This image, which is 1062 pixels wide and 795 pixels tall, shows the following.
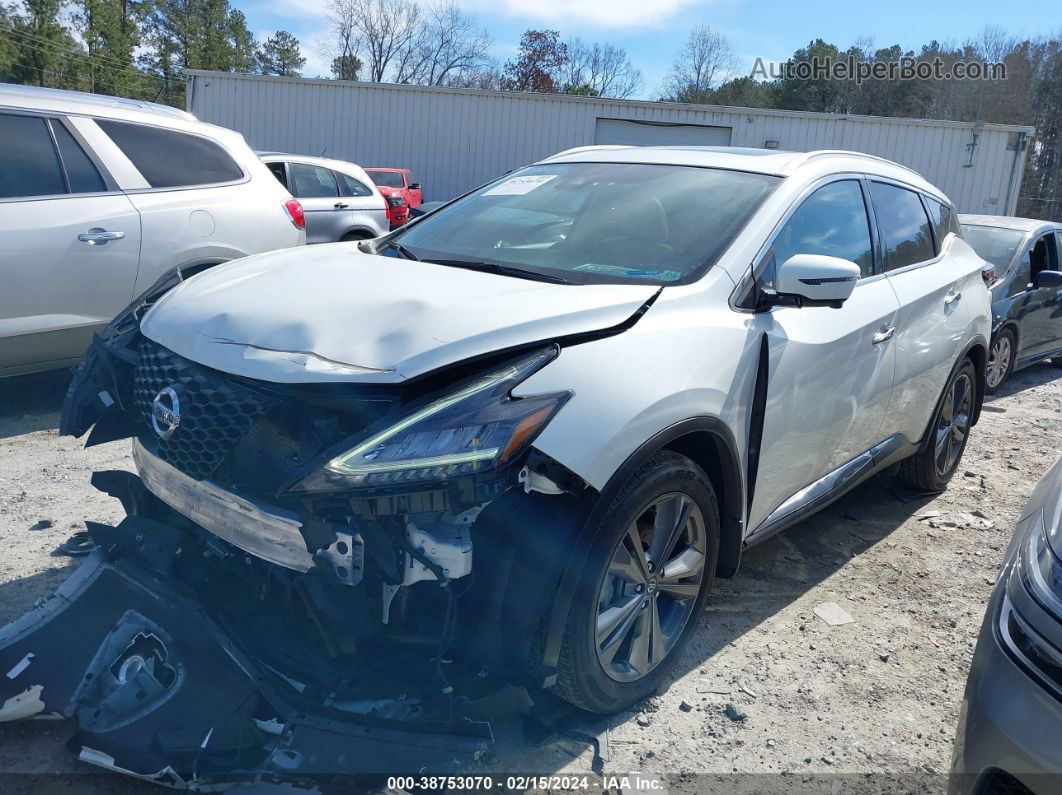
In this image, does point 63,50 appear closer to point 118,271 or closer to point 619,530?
point 118,271

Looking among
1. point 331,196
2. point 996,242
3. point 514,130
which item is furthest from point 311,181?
point 514,130

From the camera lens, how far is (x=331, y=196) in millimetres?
11547

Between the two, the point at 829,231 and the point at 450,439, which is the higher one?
the point at 829,231

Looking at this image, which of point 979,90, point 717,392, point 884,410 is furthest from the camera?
point 979,90

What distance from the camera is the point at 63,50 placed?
40344 millimetres

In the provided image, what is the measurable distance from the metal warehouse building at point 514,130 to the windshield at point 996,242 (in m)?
14.4

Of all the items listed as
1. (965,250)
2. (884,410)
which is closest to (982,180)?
(965,250)

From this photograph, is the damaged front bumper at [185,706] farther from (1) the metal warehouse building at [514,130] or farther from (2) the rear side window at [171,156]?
(1) the metal warehouse building at [514,130]

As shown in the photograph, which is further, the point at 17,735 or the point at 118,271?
the point at 118,271

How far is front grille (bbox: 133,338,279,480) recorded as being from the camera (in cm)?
231

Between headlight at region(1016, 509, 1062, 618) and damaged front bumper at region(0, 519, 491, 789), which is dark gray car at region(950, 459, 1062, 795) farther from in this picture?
damaged front bumper at region(0, 519, 491, 789)

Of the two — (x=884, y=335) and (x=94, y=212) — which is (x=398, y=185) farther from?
(x=884, y=335)

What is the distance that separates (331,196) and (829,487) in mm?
9443

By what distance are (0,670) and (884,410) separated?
3498mm
